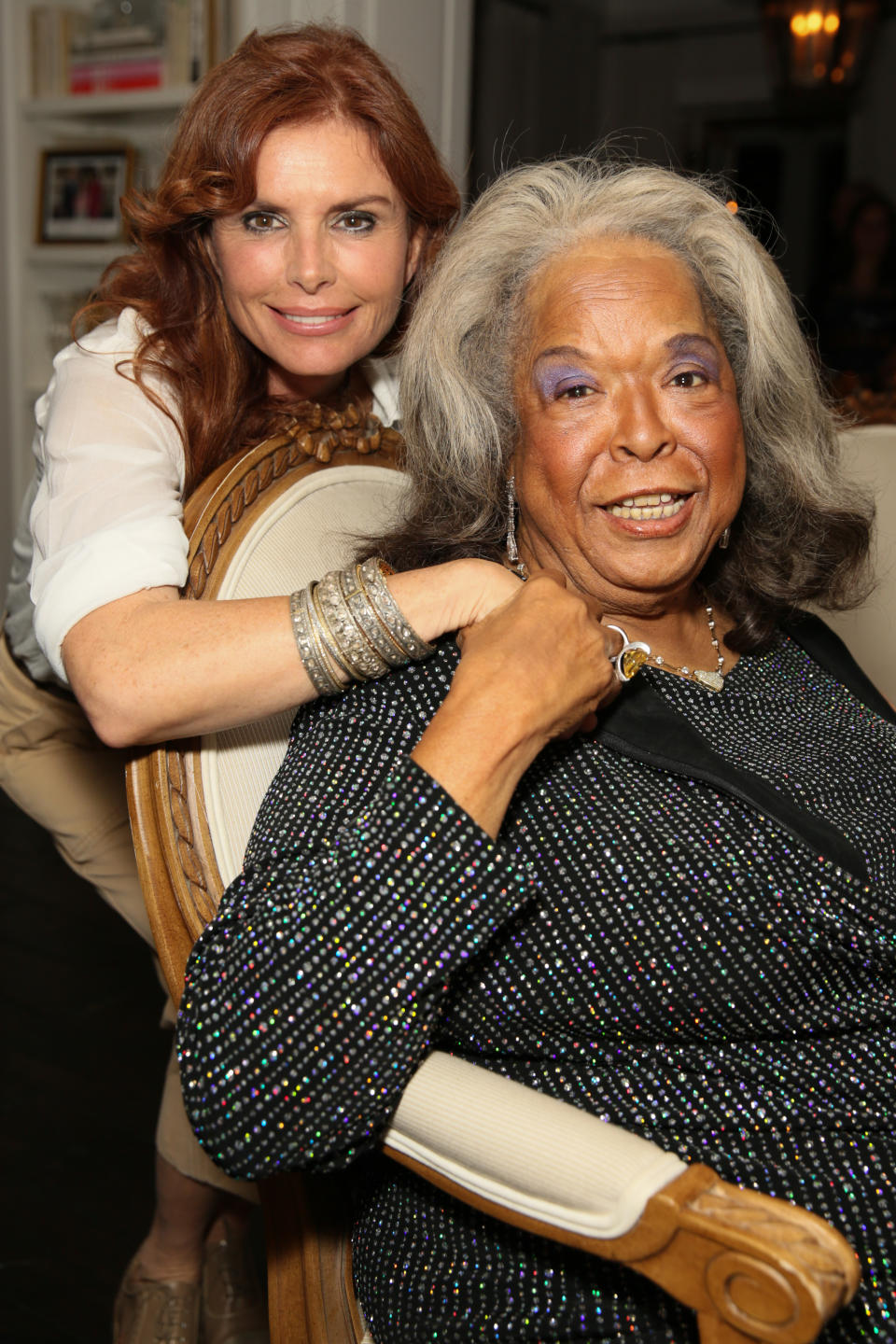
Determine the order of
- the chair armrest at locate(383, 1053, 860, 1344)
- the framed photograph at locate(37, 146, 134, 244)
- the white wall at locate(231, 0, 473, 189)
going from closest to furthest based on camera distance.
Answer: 1. the chair armrest at locate(383, 1053, 860, 1344)
2. the white wall at locate(231, 0, 473, 189)
3. the framed photograph at locate(37, 146, 134, 244)

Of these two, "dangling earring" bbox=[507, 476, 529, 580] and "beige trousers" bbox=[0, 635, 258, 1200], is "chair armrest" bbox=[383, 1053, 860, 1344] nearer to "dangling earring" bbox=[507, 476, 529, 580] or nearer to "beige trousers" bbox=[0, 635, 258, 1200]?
"dangling earring" bbox=[507, 476, 529, 580]

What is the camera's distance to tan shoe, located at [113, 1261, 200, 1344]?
1.93 m

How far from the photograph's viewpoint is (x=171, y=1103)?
1959mm

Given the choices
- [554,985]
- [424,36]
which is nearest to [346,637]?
[554,985]

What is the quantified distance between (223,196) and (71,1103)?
1893mm

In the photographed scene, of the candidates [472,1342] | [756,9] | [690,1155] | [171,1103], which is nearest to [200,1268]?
[171,1103]

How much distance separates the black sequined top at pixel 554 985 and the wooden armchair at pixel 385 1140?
76 millimetres

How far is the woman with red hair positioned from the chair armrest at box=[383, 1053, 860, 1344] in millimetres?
465

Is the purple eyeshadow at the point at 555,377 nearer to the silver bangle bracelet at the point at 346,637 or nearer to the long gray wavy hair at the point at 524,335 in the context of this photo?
the long gray wavy hair at the point at 524,335

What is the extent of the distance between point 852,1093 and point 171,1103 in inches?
43.1

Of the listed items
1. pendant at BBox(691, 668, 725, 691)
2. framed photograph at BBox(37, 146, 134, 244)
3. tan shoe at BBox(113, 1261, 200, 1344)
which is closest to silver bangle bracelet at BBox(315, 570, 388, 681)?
pendant at BBox(691, 668, 725, 691)

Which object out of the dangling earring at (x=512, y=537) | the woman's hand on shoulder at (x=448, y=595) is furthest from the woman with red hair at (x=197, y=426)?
the dangling earring at (x=512, y=537)

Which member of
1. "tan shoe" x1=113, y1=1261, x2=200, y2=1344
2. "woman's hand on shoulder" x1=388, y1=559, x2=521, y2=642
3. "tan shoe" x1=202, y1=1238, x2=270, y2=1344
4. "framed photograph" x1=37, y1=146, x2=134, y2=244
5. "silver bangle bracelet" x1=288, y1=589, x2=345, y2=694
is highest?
"framed photograph" x1=37, y1=146, x2=134, y2=244

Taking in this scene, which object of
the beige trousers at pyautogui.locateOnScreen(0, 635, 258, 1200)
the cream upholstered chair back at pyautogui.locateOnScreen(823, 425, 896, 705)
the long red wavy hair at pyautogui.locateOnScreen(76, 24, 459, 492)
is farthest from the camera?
the cream upholstered chair back at pyautogui.locateOnScreen(823, 425, 896, 705)
